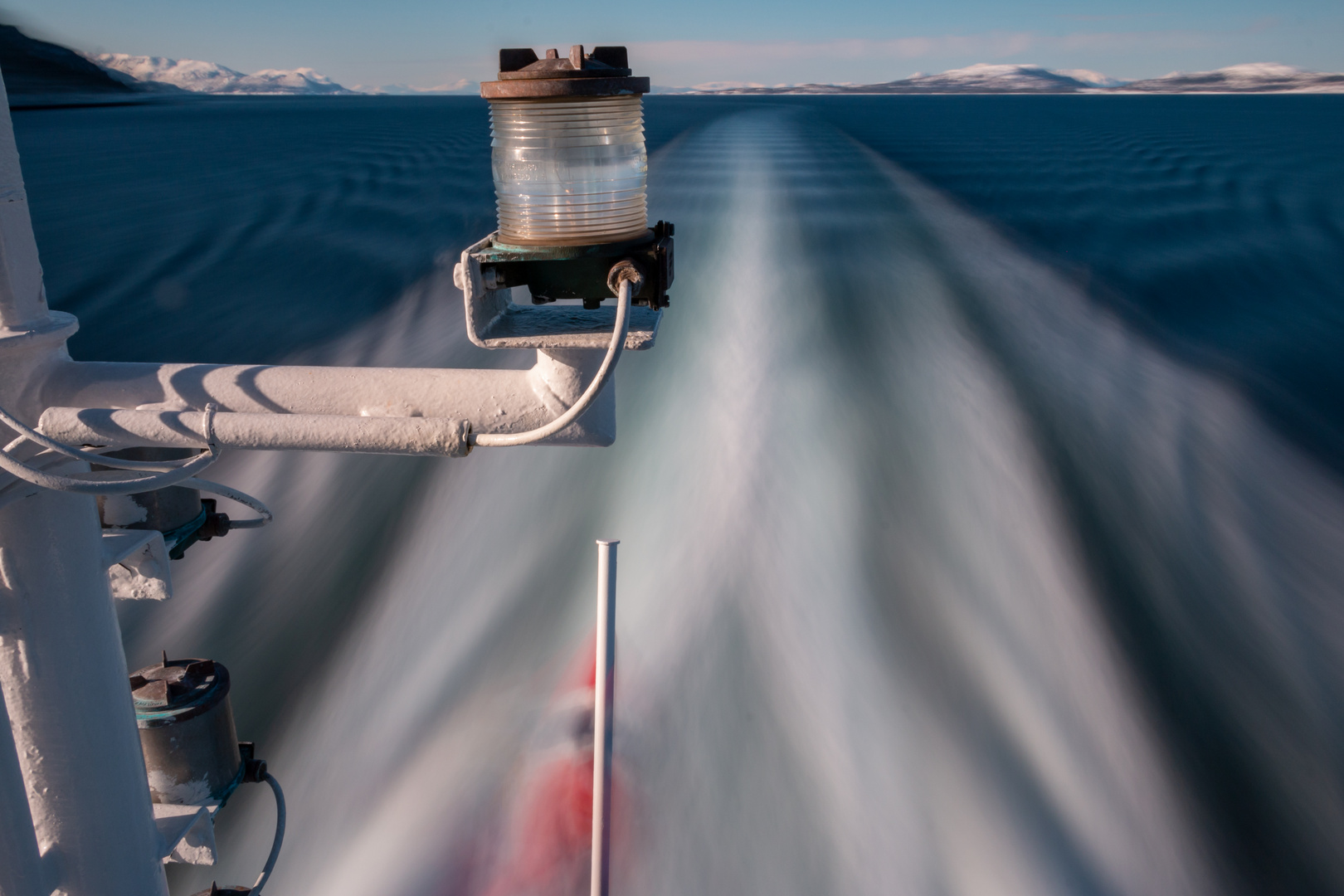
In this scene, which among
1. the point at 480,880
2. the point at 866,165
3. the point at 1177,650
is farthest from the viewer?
the point at 866,165

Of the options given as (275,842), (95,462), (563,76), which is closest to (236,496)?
(95,462)

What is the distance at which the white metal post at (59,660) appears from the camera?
0.84m

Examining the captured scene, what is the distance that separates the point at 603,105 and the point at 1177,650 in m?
2.03

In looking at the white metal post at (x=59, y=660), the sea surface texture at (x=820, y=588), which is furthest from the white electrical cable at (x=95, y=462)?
the sea surface texture at (x=820, y=588)

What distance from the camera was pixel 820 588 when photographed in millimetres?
2293

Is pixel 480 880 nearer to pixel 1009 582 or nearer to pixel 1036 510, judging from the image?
pixel 1009 582

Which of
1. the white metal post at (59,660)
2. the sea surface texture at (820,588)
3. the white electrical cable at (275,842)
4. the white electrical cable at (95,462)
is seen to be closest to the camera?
the white electrical cable at (95,462)

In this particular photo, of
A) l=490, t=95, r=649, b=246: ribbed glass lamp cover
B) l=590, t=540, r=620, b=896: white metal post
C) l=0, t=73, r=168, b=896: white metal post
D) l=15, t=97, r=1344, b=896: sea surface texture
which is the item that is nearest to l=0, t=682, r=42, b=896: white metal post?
l=0, t=73, r=168, b=896: white metal post

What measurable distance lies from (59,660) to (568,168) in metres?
0.77

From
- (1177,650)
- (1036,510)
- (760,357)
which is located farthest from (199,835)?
(760,357)

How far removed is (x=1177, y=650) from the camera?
214cm

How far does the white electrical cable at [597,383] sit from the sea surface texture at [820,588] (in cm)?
120

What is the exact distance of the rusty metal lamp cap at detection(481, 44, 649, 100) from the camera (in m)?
0.76

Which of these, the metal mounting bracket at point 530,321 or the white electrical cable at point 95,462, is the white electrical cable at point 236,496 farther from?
the metal mounting bracket at point 530,321
